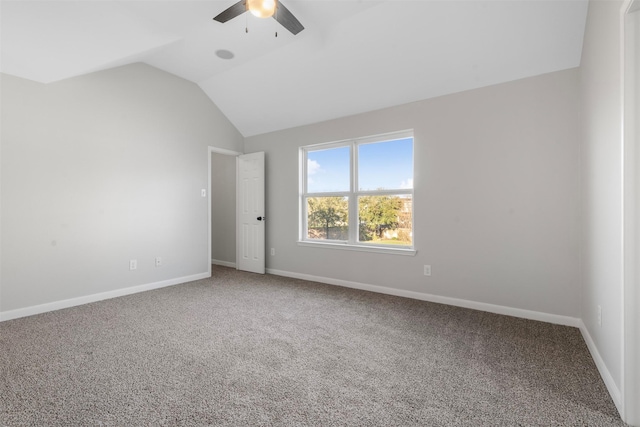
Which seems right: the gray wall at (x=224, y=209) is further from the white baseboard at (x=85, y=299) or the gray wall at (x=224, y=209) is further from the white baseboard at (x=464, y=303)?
the white baseboard at (x=464, y=303)

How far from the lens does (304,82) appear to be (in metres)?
3.88

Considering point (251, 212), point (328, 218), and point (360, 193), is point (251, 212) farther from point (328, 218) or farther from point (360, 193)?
point (360, 193)

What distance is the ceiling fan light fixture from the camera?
87.4 inches

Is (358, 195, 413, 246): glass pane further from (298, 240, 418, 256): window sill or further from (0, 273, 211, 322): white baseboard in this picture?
(0, 273, 211, 322): white baseboard

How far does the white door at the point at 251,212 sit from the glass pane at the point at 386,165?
5.76ft

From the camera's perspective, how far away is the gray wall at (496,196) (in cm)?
280

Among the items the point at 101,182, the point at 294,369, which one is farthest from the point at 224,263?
the point at 294,369

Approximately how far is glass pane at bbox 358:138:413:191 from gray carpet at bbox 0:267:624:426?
157 cm

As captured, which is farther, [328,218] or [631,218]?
[328,218]

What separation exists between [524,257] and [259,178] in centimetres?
377

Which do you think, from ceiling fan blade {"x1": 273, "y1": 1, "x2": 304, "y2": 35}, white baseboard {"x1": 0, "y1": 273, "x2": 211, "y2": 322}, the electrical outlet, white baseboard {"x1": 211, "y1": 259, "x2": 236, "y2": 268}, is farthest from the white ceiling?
white baseboard {"x1": 211, "y1": 259, "x2": 236, "y2": 268}

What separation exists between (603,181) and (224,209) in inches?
211

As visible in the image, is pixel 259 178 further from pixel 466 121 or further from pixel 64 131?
pixel 466 121

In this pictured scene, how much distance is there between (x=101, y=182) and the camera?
357 centimetres
